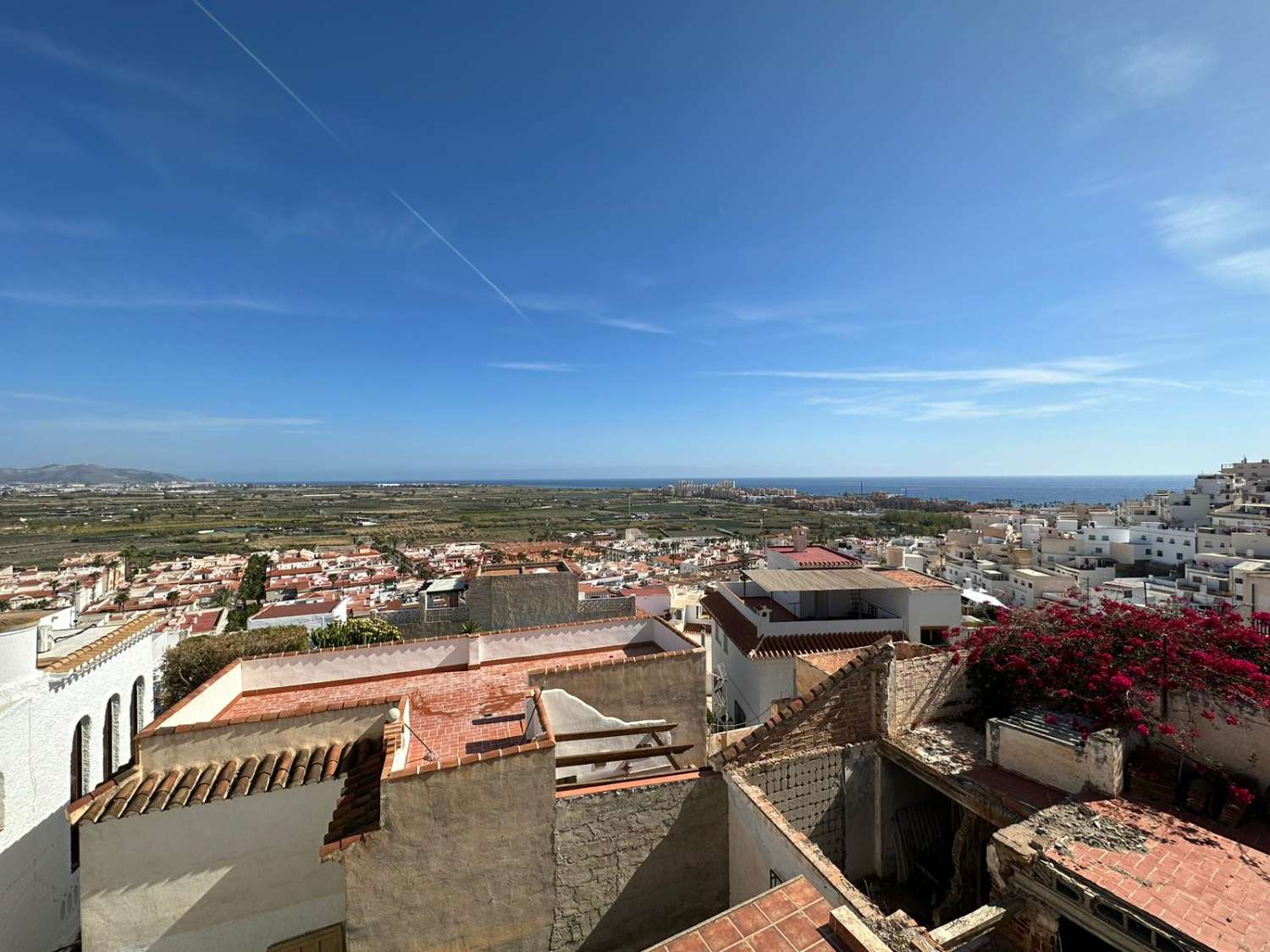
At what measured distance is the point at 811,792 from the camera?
20.2 ft

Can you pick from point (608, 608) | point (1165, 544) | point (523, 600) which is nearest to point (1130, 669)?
point (523, 600)

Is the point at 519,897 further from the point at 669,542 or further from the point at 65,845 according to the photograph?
the point at 669,542

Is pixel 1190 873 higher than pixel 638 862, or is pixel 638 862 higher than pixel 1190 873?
pixel 1190 873

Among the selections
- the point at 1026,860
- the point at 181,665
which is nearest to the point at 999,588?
the point at 1026,860

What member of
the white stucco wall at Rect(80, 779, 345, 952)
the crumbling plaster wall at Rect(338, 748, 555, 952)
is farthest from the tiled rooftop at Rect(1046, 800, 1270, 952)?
the white stucco wall at Rect(80, 779, 345, 952)

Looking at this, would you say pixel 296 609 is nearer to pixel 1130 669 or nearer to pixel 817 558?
pixel 817 558

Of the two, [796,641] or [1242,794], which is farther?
[796,641]

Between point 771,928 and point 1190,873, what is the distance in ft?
13.3

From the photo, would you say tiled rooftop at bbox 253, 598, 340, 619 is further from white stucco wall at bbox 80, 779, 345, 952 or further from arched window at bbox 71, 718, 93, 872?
white stucco wall at bbox 80, 779, 345, 952

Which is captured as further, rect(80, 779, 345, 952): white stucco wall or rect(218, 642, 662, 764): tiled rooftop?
rect(218, 642, 662, 764): tiled rooftop

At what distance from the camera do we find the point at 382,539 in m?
79.8

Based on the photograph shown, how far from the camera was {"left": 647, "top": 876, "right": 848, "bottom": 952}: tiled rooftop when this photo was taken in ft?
11.9

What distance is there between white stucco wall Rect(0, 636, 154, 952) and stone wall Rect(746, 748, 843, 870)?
794 cm

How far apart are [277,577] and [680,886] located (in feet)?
154
